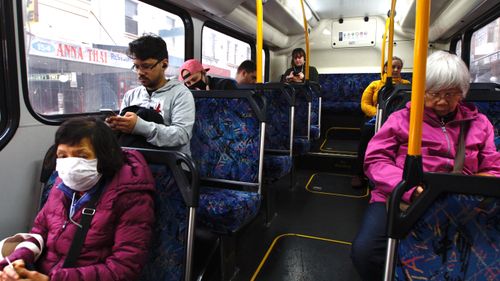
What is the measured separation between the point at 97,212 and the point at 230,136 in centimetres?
131

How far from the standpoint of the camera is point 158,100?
1.85 m

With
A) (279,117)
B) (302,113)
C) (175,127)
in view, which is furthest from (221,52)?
(175,127)

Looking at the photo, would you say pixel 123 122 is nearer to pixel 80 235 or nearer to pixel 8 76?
pixel 80 235

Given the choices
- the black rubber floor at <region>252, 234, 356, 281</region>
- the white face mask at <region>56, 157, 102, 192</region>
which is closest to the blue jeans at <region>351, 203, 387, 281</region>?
the black rubber floor at <region>252, 234, 356, 281</region>

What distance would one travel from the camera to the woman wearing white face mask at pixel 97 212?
1113mm

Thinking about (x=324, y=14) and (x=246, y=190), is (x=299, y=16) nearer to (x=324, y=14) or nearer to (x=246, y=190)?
(x=324, y=14)

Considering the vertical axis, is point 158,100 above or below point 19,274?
above

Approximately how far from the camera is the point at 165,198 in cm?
129

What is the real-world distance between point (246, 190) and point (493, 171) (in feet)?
4.84

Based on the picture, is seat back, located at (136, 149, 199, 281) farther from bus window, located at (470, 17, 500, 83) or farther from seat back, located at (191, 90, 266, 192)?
bus window, located at (470, 17, 500, 83)

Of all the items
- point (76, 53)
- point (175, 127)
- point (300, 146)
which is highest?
point (76, 53)

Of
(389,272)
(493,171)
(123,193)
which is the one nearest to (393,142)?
(493,171)

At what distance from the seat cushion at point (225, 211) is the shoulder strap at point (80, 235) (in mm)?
815

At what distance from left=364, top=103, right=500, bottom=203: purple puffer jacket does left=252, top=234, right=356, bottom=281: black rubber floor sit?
91 cm
